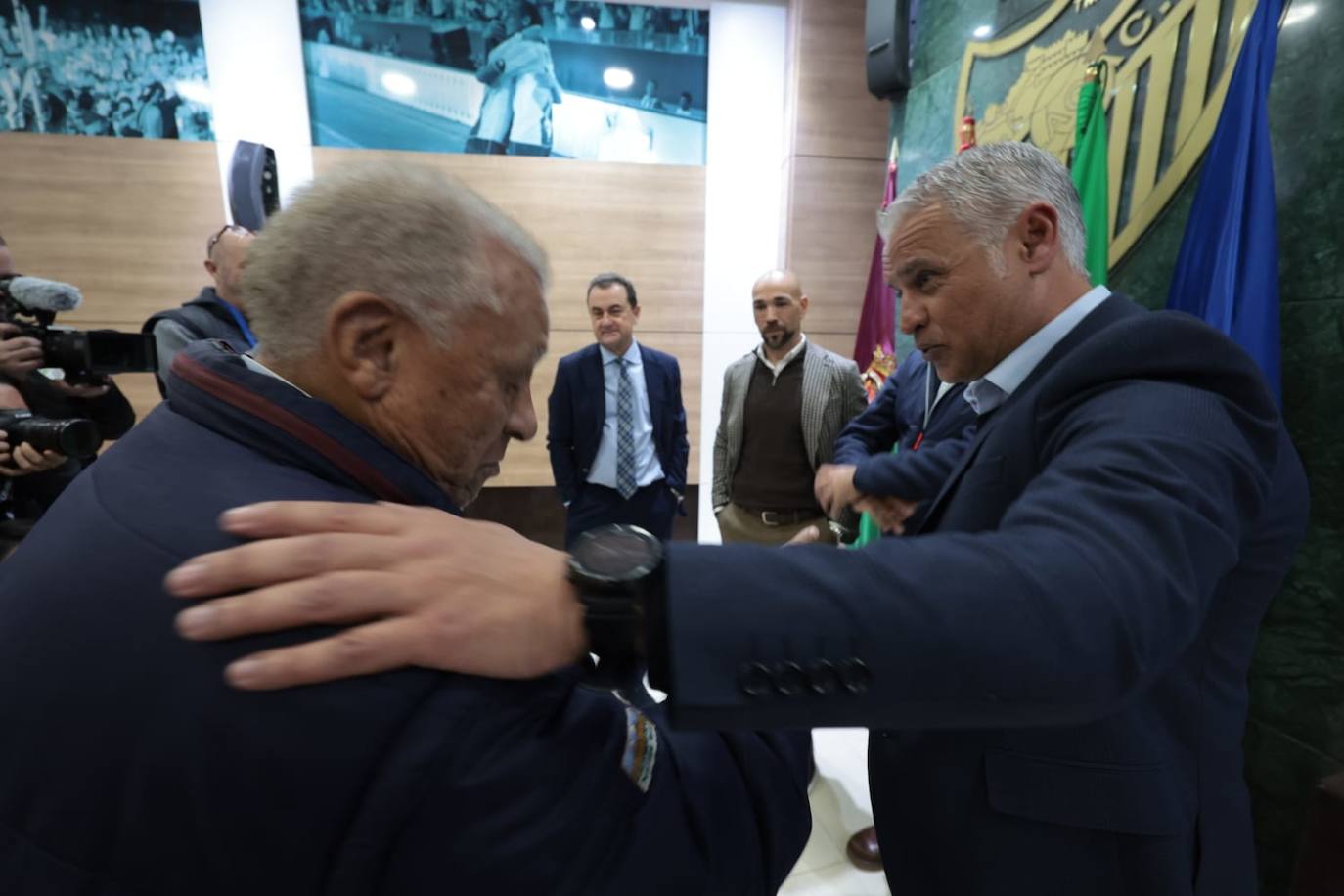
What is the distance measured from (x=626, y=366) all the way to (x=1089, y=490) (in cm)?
278

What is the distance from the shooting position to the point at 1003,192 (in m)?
1.01

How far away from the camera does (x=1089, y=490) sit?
0.53 metres

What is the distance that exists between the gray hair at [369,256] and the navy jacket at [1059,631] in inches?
14.6

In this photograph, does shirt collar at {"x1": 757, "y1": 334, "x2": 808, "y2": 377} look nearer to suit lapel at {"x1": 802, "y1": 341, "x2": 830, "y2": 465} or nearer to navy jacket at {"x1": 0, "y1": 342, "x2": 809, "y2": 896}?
suit lapel at {"x1": 802, "y1": 341, "x2": 830, "y2": 465}

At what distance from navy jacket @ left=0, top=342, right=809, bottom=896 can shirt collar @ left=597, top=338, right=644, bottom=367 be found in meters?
2.67

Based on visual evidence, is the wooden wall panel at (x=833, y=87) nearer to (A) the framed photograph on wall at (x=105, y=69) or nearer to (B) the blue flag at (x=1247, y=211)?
(B) the blue flag at (x=1247, y=211)

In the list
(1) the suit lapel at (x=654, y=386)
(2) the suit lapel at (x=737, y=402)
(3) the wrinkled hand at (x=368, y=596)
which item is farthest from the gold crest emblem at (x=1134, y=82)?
(3) the wrinkled hand at (x=368, y=596)

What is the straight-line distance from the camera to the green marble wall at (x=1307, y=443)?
4.86 ft

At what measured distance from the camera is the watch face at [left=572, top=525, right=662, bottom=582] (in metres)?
0.48

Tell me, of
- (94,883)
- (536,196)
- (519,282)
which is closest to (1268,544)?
(519,282)

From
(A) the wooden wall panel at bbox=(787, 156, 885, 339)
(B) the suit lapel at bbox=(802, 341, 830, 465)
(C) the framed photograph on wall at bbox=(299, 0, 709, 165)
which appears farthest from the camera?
(C) the framed photograph on wall at bbox=(299, 0, 709, 165)

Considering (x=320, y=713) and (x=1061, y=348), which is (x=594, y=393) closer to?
(x=1061, y=348)

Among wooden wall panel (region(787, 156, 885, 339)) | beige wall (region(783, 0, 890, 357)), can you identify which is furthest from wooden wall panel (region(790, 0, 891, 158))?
wooden wall panel (region(787, 156, 885, 339))

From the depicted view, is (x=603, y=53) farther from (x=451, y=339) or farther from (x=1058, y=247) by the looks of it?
(x=451, y=339)
